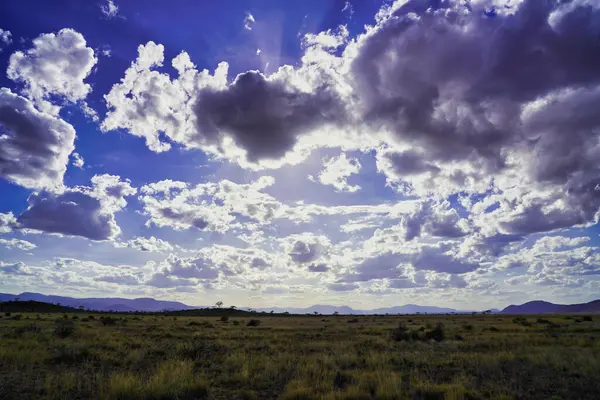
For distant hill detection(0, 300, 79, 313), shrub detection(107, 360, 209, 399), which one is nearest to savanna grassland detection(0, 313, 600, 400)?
shrub detection(107, 360, 209, 399)

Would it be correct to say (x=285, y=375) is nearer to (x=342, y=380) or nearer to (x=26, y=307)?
(x=342, y=380)

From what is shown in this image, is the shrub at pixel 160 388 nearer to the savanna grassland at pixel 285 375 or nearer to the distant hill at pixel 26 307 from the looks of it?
the savanna grassland at pixel 285 375

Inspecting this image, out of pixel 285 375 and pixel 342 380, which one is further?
pixel 285 375

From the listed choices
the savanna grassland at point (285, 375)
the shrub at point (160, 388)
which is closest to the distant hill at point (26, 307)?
the savanna grassland at point (285, 375)

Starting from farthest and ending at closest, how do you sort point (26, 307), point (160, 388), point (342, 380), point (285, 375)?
point (26, 307)
point (285, 375)
point (342, 380)
point (160, 388)

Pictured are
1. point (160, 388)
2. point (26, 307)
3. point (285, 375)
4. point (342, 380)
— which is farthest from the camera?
point (26, 307)

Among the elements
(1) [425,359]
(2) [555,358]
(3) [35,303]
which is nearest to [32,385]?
(1) [425,359]

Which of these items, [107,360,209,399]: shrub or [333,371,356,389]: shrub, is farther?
[333,371,356,389]: shrub

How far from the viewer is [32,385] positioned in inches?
522

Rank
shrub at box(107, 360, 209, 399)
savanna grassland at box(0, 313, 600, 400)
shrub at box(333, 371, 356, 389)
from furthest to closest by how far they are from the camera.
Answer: shrub at box(333, 371, 356, 389) < savanna grassland at box(0, 313, 600, 400) < shrub at box(107, 360, 209, 399)

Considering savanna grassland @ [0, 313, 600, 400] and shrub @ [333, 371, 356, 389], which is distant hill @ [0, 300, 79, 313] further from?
shrub @ [333, 371, 356, 389]

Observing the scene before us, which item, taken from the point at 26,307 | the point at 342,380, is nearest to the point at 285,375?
the point at 342,380

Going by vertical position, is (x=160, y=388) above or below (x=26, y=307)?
above

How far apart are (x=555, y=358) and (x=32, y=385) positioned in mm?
22465
